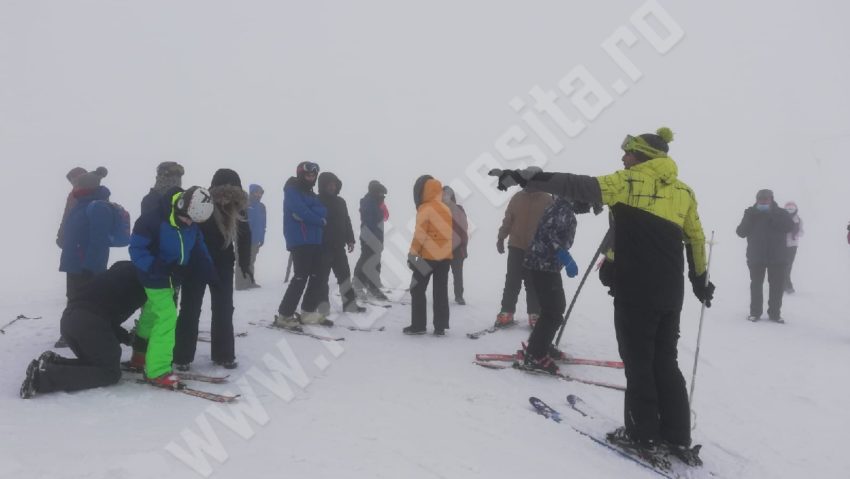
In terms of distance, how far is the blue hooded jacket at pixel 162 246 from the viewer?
4.00m

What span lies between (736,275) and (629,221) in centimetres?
1701

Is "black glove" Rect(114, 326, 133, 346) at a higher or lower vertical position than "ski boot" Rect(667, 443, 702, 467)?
higher

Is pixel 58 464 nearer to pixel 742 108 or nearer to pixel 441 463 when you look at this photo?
pixel 441 463

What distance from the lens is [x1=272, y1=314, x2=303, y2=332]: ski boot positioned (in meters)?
6.43

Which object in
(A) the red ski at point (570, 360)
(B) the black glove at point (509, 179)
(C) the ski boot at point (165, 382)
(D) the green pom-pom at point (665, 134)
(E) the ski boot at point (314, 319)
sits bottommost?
(E) the ski boot at point (314, 319)

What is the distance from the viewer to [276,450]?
303 cm

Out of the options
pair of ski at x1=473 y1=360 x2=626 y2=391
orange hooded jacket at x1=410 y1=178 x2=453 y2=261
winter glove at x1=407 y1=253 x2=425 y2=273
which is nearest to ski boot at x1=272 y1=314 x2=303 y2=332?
winter glove at x1=407 y1=253 x2=425 y2=273

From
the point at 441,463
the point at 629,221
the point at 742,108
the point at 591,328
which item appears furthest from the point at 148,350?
the point at 742,108

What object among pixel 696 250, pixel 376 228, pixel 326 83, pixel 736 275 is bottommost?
pixel 736 275

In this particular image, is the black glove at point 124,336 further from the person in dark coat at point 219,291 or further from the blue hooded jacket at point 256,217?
the blue hooded jacket at point 256,217

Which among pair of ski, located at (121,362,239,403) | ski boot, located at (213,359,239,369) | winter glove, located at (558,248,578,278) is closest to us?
pair of ski, located at (121,362,239,403)

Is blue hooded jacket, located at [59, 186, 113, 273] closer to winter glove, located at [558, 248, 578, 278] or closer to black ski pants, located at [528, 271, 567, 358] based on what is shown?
black ski pants, located at [528, 271, 567, 358]

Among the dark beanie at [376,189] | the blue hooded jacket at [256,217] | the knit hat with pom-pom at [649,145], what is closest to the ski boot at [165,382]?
the knit hat with pom-pom at [649,145]

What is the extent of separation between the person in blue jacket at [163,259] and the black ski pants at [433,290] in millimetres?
3076
